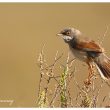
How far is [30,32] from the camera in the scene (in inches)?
131

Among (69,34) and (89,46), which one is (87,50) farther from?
(69,34)

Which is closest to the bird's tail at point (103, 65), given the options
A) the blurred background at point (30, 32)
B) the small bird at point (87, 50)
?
the small bird at point (87, 50)

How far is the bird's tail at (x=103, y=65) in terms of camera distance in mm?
3062

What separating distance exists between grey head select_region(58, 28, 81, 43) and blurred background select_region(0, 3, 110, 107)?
5.7 inches

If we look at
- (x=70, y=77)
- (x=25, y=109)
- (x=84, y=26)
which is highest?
(x=84, y=26)

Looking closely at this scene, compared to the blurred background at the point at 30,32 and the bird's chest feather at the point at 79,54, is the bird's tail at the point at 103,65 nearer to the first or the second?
the bird's chest feather at the point at 79,54

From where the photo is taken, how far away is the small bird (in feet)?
9.95

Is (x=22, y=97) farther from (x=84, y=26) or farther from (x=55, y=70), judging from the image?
(x=84, y=26)

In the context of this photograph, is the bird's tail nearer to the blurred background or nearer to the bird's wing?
the bird's wing

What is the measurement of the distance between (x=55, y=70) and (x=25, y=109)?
1.03 ft

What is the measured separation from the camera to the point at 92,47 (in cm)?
304

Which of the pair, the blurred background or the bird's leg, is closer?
the bird's leg

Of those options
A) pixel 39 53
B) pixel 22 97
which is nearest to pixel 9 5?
pixel 39 53

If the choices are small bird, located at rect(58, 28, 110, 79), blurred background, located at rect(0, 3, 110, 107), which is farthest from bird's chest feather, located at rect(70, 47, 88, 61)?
blurred background, located at rect(0, 3, 110, 107)
